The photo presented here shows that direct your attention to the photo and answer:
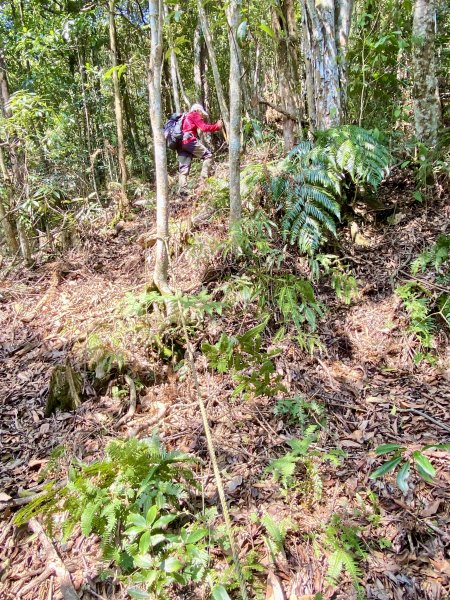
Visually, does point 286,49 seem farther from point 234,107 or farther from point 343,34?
point 234,107

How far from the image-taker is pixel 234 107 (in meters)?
3.80

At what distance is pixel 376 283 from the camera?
3975 millimetres

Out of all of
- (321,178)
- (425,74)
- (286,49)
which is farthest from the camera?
(286,49)

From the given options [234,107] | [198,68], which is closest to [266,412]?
[234,107]

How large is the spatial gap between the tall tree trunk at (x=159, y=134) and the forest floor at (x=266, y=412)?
450 millimetres

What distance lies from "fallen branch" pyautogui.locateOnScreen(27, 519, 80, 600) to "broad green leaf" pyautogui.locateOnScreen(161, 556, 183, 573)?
677 mm

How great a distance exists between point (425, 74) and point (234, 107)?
2.29 m

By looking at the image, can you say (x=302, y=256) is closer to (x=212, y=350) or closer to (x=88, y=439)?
(x=212, y=350)

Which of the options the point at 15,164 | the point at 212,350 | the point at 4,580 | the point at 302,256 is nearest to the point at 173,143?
the point at 15,164

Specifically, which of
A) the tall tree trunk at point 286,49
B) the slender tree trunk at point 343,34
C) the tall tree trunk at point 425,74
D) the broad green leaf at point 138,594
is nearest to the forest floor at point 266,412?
the broad green leaf at point 138,594

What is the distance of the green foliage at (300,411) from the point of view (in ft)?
9.87

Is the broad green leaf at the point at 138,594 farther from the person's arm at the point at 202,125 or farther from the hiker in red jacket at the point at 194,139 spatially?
the person's arm at the point at 202,125

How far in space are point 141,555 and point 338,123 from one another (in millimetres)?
4479

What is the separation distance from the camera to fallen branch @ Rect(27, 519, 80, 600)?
2164 millimetres
